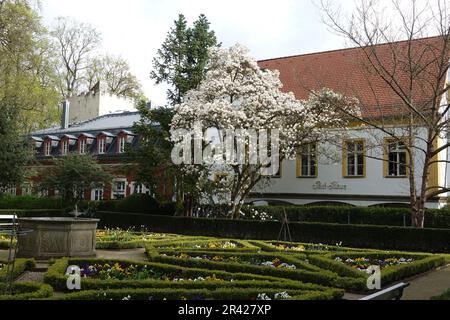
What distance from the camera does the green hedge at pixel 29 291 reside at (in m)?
7.53

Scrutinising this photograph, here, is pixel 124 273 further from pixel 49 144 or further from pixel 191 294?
pixel 49 144

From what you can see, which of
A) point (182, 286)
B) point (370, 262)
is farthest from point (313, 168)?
point (182, 286)

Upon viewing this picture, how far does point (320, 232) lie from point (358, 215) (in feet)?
15.0

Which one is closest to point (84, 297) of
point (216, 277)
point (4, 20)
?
point (216, 277)

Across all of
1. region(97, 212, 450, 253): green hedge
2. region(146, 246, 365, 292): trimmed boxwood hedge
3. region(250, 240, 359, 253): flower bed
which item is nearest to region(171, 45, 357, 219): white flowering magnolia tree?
region(97, 212, 450, 253): green hedge

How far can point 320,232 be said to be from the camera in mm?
20328

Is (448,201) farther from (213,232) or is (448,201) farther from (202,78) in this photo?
(202,78)

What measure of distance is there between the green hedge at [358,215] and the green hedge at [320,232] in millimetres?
1502

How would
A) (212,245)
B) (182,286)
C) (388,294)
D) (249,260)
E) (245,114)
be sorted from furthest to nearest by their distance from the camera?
1. (245,114)
2. (212,245)
3. (249,260)
4. (182,286)
5. (388,294)

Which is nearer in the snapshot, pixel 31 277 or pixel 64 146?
pixel 31 277

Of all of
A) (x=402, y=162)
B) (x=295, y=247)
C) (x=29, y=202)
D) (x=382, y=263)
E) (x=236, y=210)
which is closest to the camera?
(x=382, y=263)

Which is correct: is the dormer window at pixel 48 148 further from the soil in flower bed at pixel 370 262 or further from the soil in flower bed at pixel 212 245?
the soil in flower bed at pixel 370 262

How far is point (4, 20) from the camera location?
2916cm

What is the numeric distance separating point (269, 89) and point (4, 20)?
1577 cm
